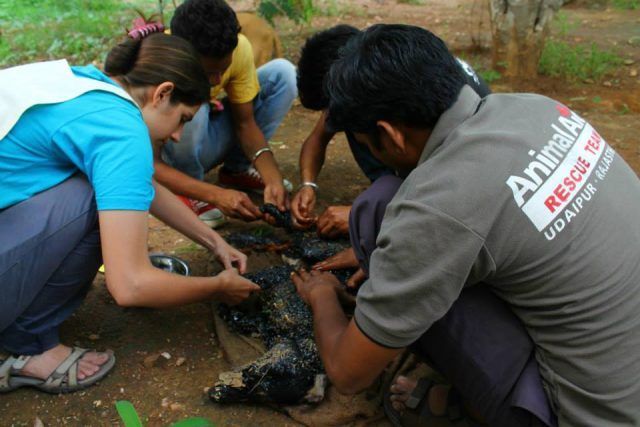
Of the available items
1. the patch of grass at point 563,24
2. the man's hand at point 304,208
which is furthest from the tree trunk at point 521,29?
the man's hand at point 304,208

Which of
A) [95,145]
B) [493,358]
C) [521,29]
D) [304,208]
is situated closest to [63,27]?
[521,29]

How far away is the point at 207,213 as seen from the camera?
3371 mm

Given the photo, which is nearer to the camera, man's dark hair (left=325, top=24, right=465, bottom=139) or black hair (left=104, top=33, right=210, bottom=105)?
man's dark hair (left=325, top=24, right=465, bottom=139)

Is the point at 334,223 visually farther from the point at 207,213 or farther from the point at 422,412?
the point at 422,412

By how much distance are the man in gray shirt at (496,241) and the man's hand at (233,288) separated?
69cm

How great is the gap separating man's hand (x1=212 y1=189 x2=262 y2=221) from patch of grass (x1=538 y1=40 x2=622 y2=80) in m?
3.49

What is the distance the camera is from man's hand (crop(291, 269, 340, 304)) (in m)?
2.15

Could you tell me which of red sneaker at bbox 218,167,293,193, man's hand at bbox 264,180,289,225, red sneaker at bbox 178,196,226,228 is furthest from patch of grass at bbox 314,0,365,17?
man's hand at bbox 264,180,289,225

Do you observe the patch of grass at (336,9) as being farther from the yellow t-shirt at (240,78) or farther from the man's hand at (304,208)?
the man's hand at (304,208)

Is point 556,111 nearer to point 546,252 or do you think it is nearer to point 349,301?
point 546,252

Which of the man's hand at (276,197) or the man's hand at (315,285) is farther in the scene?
the man's hand at (276,197)

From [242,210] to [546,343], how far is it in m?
1.71

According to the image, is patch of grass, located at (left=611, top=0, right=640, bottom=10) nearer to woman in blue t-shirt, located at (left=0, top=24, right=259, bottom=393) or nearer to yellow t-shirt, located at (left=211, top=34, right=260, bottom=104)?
yellow t-shirt, located at (left=211, top=34, right=260, bottom=104)

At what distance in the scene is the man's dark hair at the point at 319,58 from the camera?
2.50 metres
